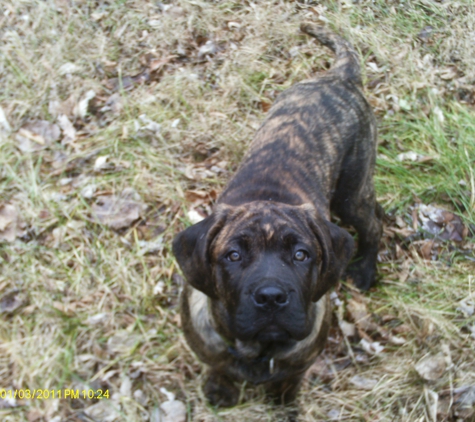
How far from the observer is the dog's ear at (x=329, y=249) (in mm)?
2865

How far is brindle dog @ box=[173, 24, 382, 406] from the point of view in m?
2.69

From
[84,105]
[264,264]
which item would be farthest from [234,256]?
[84,105]

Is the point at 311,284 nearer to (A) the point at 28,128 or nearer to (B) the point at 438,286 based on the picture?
(B) the point at 438,286

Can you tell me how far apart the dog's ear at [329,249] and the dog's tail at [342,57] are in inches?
61.5

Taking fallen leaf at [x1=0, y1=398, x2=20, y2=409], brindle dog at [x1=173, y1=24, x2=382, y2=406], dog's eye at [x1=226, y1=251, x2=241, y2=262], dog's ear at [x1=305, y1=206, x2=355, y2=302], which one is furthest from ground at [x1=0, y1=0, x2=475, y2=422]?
dog's eye at [x1=226, y1=251, x2=241, y2=262]

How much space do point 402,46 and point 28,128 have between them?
13.0ft

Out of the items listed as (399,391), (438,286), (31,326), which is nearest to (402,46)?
(438,286)

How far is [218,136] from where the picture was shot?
504 centimetres

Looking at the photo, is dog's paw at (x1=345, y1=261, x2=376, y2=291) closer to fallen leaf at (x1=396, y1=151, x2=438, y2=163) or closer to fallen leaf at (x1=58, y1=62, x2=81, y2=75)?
fallen leaf at (x1=396, y1=151, x2=438, y2=163)

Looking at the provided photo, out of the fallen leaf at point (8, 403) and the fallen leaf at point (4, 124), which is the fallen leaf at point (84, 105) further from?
the fallen leaf at point (8, 403)

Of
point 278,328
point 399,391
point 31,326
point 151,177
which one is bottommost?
point 399,391

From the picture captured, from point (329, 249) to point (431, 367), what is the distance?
1.45 m

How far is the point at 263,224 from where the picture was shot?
279cm
